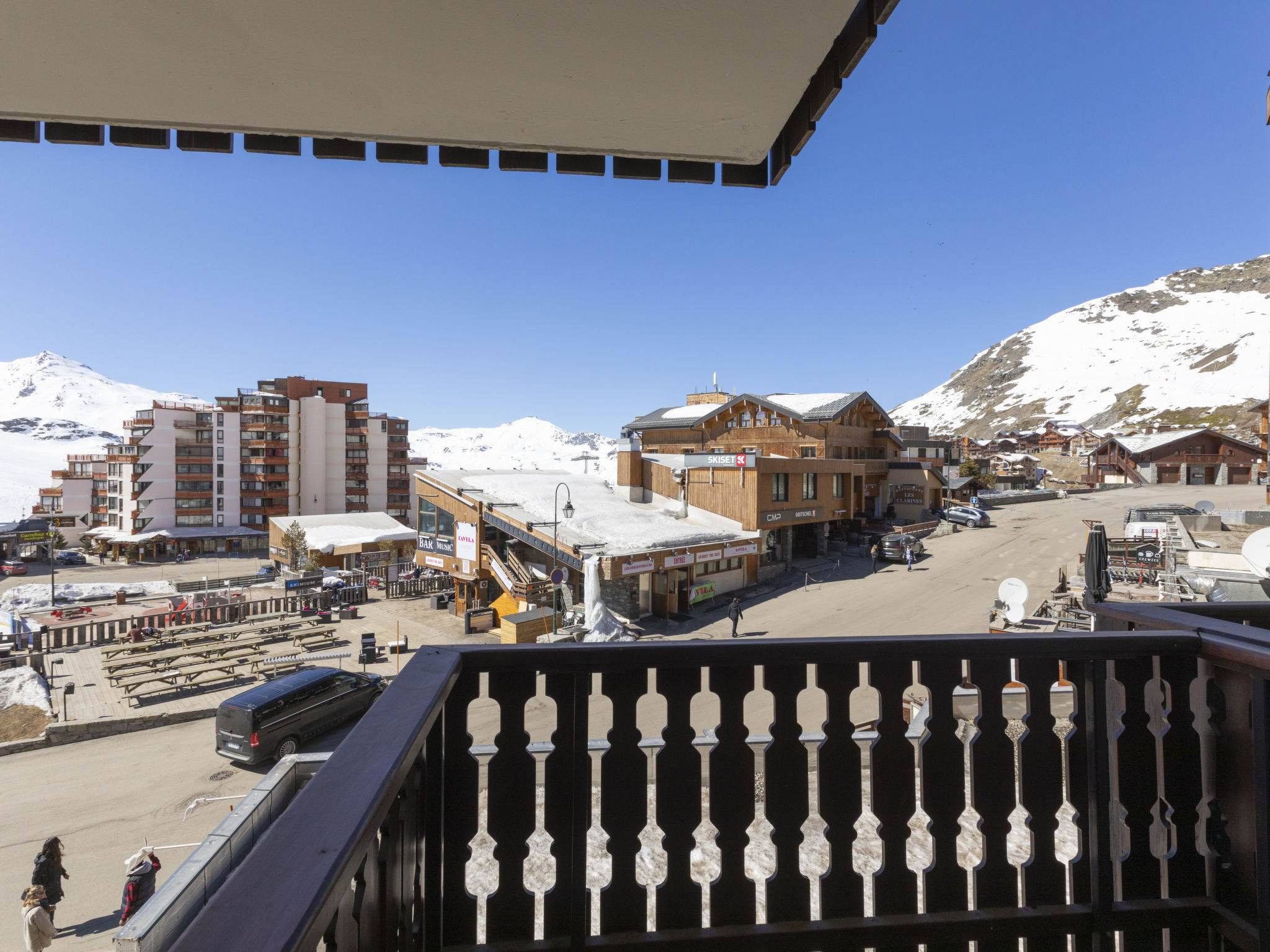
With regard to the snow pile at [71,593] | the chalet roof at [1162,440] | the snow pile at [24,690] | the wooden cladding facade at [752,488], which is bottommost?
the snow pile at [71,593]

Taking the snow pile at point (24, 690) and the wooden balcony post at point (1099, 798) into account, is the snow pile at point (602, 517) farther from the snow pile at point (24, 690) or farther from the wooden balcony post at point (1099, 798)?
the wooden balcony post at point (1099, 798)

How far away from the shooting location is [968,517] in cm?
3484

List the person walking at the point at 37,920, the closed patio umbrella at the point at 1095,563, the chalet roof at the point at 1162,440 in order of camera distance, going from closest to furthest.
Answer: the person walking at the point at 37,920 < the closed patio umbrella at the point at 1095,563 < the chalet roof at the point at 1162,440

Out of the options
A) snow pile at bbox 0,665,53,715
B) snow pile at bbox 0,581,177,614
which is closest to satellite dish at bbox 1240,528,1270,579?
snow pile at bbox 0,665,53,715

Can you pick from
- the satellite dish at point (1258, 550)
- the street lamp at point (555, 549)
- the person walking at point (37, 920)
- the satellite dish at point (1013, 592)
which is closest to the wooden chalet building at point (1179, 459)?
the satellite dish at point (1258, 550)

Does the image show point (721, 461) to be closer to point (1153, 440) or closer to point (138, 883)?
point (138, 883)

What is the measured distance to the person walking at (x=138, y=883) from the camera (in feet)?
21.4

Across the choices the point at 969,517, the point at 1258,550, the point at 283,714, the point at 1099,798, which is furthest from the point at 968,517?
the point at 1099,798

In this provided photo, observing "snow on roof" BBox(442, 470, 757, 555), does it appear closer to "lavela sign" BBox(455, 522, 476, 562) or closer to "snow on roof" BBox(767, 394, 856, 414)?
"lavela sign" BBox(455, 522, 476, 562)

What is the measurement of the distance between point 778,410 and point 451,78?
109ft

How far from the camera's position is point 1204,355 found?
13462cm

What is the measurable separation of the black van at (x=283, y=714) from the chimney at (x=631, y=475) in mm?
16349

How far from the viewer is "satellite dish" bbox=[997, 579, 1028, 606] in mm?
11797

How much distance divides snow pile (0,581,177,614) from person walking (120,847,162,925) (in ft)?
A: 88.5
